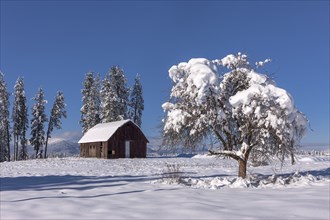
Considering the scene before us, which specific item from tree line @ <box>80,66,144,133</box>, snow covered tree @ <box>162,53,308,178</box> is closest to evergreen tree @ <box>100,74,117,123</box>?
tree line @ <box>80,66,144,133</box>

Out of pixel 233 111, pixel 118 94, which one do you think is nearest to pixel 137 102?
pixel 118 94

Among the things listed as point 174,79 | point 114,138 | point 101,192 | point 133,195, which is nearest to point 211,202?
point 133,195

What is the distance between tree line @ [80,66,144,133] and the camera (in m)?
54.5

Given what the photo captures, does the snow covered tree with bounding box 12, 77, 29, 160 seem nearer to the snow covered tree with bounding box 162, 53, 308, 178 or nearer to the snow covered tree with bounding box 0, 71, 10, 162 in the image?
the snow covered tree with bounding box 0, 71, 10, 162

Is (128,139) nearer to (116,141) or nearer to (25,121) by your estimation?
(116,141)

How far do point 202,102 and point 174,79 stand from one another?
2.02m

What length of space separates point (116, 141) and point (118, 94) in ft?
36.6

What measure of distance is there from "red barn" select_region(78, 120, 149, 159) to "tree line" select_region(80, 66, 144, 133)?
4.94 metres

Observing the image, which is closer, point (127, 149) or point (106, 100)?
point (127, 149)

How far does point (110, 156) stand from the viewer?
155 feet

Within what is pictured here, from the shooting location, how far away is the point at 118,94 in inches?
2232

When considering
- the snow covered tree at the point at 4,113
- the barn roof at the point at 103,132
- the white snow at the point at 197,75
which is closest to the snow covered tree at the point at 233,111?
the white snow at the point at 197,75

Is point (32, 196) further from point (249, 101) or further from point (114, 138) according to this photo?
point (114, 138)

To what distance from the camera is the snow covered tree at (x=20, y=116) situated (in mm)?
56906
